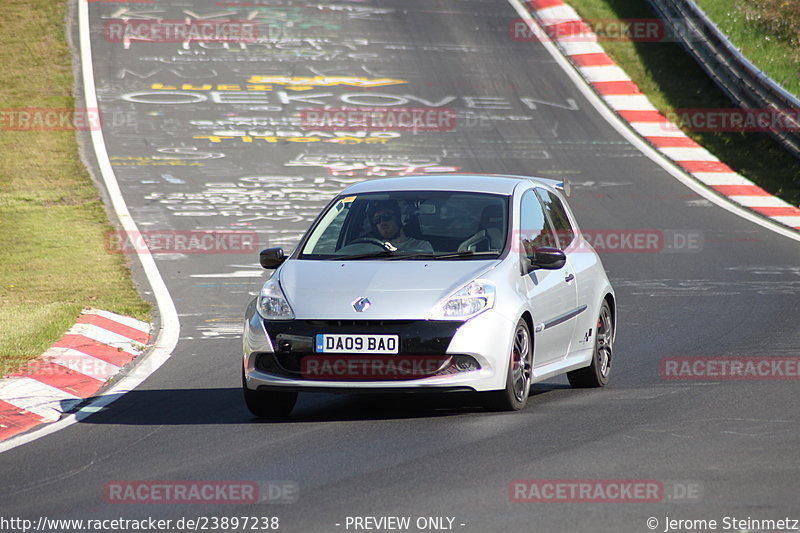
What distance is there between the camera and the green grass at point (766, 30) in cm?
2558

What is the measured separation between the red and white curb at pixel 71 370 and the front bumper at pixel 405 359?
1869 millimetres

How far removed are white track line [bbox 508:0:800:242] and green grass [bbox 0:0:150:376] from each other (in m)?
9.35

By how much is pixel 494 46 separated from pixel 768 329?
58.2ft

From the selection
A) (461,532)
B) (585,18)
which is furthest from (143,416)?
(585,18)

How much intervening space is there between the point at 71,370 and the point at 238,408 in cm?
235

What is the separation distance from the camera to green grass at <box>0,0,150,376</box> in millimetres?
12984

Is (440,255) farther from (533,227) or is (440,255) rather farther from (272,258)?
(272,258)

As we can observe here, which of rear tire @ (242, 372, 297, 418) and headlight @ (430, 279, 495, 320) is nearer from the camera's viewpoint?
headlight @ (430, 279, 495, 320)

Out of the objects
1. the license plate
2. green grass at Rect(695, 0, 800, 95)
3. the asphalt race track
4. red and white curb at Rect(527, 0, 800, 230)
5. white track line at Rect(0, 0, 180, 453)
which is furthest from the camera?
green grass at Rect(695, 0, 800, 95)

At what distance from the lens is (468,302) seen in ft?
26.4

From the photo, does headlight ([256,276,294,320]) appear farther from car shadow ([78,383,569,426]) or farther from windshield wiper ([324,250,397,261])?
car shadow ([78,383,569,426])

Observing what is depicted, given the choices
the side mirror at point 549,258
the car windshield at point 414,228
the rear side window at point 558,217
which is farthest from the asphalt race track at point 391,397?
the rear side window at point 558,217

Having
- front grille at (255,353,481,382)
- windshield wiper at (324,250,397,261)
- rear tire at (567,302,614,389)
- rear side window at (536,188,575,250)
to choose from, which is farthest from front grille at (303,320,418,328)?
rear tire at (567,302,614,389)

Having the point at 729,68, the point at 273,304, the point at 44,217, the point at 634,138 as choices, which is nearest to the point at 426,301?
the point at 273,304
